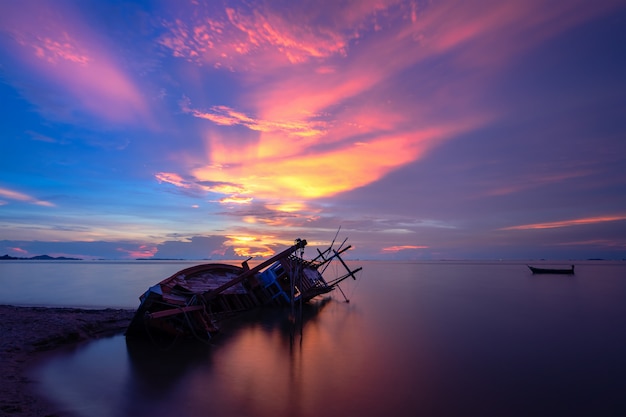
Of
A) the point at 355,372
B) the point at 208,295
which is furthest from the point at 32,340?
the point at 355,372

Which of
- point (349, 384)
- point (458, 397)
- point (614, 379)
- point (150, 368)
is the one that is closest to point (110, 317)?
point (150, 368)

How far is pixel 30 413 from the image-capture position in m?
9.79

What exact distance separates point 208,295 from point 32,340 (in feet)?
26.7

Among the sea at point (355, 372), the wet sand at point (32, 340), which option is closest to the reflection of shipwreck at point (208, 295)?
the sea at point (355, 372)

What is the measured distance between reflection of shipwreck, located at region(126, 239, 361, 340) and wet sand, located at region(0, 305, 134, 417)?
9.51 feet

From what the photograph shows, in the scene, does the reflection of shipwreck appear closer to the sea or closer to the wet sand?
the sea

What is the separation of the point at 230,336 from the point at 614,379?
1889 cm

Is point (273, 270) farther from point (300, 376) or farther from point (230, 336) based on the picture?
point (300, 376)

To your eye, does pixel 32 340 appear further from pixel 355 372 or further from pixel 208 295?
pixel 355 372

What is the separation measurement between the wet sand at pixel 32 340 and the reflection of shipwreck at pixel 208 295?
2.90 metres

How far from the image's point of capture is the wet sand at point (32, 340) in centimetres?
1044

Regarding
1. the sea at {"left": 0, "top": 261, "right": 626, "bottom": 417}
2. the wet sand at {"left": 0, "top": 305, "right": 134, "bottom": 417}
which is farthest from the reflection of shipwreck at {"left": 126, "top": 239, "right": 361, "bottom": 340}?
the wet sand at {"left": 0, "top": 305, "right": 134, "bottom": 417}

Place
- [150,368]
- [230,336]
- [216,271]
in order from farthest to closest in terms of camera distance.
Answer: [216,271]
[230,336]
[150,368]

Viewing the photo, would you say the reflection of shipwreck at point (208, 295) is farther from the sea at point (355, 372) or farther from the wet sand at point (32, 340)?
the wet sand at point (32, 340)
